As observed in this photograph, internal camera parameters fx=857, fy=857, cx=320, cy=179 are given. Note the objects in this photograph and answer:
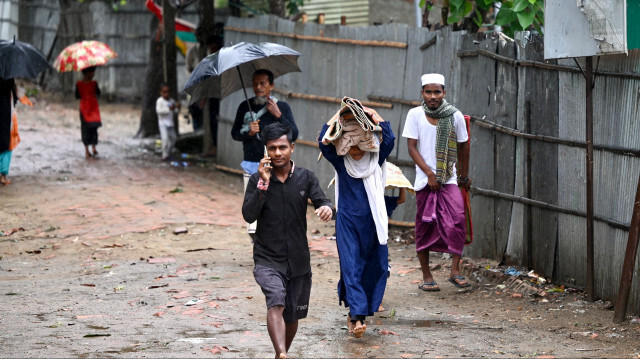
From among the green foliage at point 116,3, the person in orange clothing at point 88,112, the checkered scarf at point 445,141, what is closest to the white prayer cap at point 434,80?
the checkered scarf at point 445,141

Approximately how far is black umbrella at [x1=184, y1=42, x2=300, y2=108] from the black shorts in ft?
9.60

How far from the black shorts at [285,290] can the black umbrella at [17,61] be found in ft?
24.1

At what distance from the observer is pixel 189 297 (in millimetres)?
7047

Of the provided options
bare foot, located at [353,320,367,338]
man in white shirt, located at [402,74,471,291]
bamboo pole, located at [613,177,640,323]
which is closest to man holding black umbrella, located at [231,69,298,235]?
man in white shirt, located at [402,74,471,291]

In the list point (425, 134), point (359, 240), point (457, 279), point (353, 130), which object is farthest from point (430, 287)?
point (353, 130)

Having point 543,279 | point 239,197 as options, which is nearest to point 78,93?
point 239,197

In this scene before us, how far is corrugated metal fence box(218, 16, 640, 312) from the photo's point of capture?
6.57m

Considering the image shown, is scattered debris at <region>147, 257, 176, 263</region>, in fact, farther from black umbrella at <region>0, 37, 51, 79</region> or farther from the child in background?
the child in background

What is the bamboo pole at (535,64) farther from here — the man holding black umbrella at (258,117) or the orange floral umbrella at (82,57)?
the orange floral umbrella at (82,57)

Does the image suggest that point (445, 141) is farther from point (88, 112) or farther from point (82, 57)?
point (88, 112)

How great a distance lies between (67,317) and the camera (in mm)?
6375

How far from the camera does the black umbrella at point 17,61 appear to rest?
1146cm

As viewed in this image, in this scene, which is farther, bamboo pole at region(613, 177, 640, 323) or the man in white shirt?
the man in white shirt

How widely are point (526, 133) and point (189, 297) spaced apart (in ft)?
10.9
